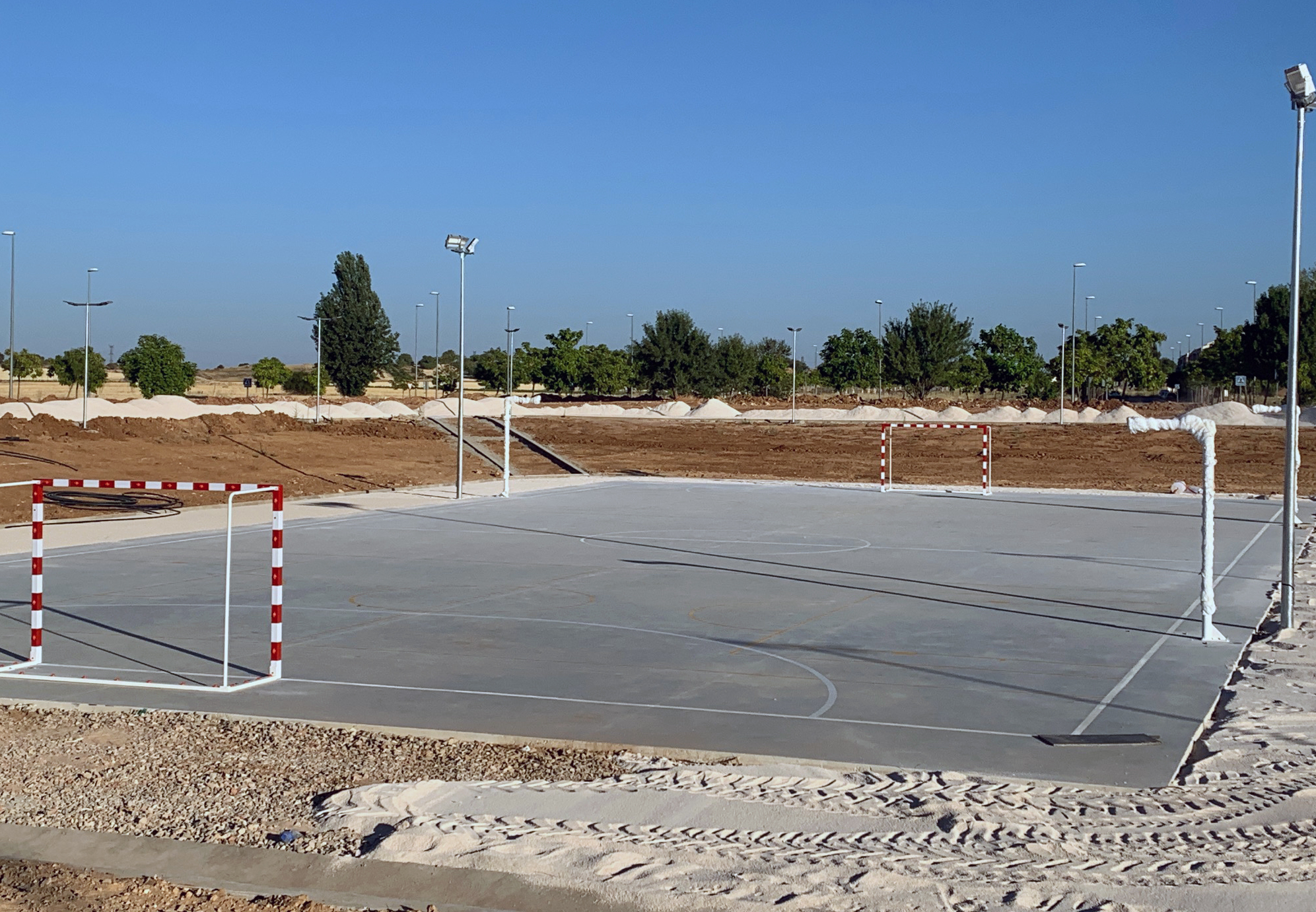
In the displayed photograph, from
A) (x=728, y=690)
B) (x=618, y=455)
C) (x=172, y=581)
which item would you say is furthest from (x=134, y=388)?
(x=728, y=690)

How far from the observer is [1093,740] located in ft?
30.5

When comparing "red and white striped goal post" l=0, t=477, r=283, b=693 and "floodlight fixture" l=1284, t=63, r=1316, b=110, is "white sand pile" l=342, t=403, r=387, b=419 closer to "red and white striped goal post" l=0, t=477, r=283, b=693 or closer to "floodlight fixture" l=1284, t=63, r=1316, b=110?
"red and white striped goal post" l=0, t=477, r=283, b=693

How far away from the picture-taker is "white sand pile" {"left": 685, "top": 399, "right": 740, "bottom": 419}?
72.6 m

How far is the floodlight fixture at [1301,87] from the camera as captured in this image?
13133 millimetres

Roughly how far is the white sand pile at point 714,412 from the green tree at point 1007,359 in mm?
27289

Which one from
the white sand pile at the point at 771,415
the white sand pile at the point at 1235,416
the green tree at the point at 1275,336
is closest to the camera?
the white sand pile at the point at 1235,416

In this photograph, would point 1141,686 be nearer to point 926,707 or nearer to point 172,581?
point 926,707

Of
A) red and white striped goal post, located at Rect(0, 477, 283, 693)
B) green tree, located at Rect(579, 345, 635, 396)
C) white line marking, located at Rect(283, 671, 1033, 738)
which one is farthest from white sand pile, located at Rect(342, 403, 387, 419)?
white line marking, located at Rect(283, 671, 1033, 738)

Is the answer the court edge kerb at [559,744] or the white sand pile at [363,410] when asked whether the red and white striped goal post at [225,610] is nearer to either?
the court edge kerb at [559,744]

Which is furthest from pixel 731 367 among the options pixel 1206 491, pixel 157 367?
pixel 1206 491

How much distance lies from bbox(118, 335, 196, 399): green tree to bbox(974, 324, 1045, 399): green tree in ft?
195

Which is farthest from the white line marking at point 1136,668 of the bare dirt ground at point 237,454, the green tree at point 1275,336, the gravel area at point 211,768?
the green tree at point 1275,336

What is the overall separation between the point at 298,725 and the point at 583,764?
243 centimetres

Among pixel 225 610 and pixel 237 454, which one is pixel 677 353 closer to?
pixel 237 454
